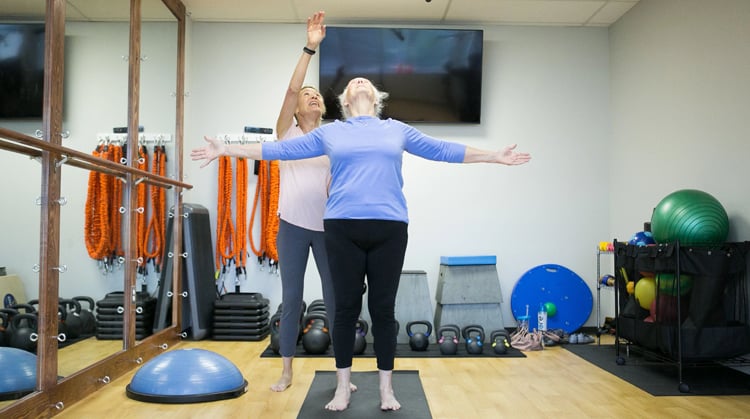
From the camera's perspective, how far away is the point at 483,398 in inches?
110

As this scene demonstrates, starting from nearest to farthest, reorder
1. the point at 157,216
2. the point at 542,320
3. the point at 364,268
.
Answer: the point at 364,268, the point at 157,216, the point at 542,320

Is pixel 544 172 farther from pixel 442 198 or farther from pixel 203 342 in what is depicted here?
pixel 203 342

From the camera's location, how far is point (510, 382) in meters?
3.12

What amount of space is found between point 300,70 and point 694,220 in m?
2.07

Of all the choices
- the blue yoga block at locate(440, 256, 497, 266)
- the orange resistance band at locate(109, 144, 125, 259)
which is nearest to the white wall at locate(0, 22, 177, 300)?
the orange resistance band at locate(109, 144, 125, 259)

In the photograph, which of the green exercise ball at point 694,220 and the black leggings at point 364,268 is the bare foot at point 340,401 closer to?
the black leggings at point 364,268

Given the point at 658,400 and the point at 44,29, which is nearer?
the point at 44,29

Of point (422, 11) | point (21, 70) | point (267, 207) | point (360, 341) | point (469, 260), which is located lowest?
point (360, 341)

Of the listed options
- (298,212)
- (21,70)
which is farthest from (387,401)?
(21,70)

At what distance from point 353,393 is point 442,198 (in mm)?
2355

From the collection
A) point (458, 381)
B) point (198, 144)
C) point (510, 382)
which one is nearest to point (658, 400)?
point (510, 382)

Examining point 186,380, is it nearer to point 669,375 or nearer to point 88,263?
point 88,263

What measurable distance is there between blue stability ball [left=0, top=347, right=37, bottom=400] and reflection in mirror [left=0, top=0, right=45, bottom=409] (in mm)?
35

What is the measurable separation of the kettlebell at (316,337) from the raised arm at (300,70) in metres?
1.40
